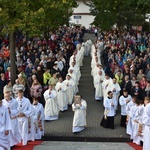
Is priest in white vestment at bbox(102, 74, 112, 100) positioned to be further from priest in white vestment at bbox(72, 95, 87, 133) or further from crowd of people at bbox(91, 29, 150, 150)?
priest in white vestment at bbox(72, 95, 87, 133)

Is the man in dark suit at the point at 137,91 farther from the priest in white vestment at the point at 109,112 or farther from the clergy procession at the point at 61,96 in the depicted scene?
the priest in white vestment at the point at 109,112

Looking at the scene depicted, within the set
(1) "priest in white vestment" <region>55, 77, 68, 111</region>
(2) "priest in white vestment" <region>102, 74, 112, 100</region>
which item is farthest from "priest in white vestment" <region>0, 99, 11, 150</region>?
(2) "priest in white vestment" <region>102, 74, 112, 100</region>

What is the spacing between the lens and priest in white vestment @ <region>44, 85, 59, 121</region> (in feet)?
53.2

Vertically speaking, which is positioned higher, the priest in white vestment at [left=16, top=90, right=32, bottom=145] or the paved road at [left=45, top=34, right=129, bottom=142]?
the priest in white vestment at [left=16, top=90, right=32, bottom=145]

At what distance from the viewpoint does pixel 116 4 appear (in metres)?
28.3

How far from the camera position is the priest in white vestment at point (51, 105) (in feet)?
53.2

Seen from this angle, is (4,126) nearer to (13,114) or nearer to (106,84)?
(13,114)

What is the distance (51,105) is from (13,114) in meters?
4.00

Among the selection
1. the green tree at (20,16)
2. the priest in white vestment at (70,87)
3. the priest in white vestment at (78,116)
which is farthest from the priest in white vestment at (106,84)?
the green tree at (20,16)

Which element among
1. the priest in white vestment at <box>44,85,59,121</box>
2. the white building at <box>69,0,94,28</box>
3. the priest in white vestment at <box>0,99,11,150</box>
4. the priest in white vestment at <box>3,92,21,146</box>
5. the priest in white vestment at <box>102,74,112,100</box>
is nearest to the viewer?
the priest in white vestment at <box>0,99,11,150</box>

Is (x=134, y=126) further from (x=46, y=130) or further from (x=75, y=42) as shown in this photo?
(x=75, y=42)

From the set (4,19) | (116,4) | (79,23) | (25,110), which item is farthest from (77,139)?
(79,23)

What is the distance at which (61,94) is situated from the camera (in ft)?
58.0

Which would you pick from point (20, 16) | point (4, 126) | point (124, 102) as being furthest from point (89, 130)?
point (20, 16)
